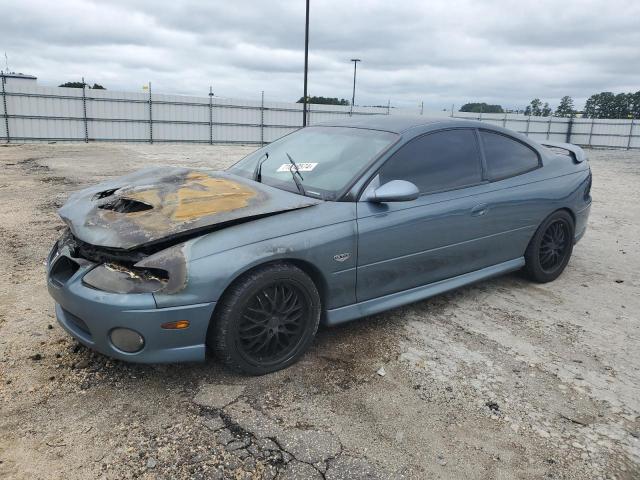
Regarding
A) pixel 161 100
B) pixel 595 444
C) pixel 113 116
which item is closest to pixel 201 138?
pixel 161 100

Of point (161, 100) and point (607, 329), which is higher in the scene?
point (161, 100)

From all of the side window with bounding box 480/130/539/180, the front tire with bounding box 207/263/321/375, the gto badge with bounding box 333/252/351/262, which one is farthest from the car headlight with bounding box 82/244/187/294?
the side window with bounding box 480/130/539/180

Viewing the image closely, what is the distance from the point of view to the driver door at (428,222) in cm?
316

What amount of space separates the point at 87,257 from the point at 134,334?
1.93 ft

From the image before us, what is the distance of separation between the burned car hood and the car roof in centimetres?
98

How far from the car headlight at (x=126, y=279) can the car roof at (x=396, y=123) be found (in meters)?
1.98

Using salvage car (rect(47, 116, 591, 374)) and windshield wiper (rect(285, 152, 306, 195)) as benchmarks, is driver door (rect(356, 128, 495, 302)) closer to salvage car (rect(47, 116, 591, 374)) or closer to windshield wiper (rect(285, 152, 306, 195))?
salvage car (rect(47, 116, 591, 374))

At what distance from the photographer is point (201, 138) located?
980 inches

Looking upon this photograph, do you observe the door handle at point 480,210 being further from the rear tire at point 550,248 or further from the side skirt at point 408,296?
the rear tire at point 550,248

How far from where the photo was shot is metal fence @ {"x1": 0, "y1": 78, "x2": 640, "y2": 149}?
2100 centimetres

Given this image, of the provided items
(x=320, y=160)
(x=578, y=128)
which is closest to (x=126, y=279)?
(x=320, y=160)

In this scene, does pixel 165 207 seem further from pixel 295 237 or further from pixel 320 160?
pixel 320 160

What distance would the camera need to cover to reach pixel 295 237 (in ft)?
9.12

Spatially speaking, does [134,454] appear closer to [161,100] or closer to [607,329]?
[607,329]
